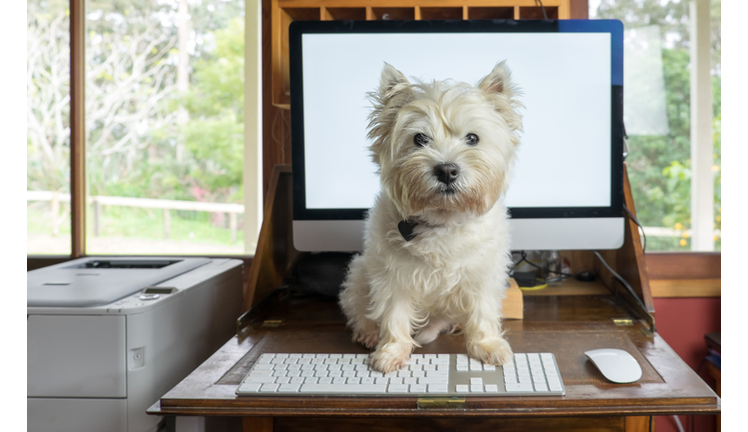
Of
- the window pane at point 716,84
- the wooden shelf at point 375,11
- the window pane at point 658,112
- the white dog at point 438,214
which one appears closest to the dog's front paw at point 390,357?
the white dog at point 438,214

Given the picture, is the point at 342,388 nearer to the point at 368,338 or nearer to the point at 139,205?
the point at 368,338

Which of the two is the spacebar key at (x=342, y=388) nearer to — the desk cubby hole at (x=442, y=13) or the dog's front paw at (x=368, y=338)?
the dog's front paw at (x=368, y=338)

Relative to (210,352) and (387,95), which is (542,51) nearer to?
(387,95)

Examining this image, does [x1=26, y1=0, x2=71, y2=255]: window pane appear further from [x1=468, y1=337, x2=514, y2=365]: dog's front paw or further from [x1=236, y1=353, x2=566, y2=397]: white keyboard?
[x1=468, y1=337, x2=514, y2=365]: dog's front paw

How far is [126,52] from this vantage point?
1.72m

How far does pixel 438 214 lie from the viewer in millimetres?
908

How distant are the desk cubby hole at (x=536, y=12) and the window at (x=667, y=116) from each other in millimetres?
305

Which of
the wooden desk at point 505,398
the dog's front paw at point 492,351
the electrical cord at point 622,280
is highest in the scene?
→ the electrical cord at point 622,280

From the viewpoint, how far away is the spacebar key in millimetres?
731

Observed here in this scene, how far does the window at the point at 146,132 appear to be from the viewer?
1.69 m

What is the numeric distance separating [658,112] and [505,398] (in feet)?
4.35

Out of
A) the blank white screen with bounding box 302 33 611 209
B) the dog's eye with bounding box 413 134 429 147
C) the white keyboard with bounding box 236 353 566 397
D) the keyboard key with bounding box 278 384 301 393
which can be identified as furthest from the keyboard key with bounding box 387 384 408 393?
the blank white screen with bounding box 302 33 611 209

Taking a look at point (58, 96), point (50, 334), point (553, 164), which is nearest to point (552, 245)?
point (553, 164)
